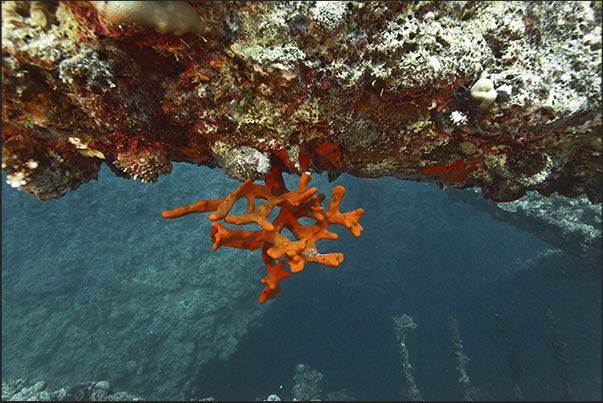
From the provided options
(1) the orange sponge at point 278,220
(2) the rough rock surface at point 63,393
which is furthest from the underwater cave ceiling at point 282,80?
(2) the rough rock surface at point 63,393

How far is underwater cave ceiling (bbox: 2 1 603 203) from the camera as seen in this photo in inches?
53.2

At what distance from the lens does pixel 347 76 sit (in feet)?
5.21

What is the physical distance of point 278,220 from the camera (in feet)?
8.21

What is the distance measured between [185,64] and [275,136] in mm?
630

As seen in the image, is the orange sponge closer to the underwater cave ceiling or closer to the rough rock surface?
the underwater cave ceiling

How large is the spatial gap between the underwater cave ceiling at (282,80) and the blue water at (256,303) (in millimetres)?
10084

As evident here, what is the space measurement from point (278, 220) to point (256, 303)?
10.3 meters

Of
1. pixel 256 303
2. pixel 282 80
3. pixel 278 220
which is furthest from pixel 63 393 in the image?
pixel 282 80

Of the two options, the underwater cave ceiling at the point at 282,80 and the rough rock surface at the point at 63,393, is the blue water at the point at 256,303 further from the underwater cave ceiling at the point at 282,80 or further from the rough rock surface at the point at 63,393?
the underwater cave ceiling at the point at 282,80

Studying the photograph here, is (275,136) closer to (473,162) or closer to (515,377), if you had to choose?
(473,162)

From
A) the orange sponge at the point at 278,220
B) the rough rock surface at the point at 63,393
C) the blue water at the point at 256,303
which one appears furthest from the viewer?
the blue water at the point at 256,303

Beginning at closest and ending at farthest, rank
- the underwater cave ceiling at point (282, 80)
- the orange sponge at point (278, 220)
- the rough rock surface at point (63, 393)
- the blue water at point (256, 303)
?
1. the underwater cave ceiling at point (282, 80)
2. the orange sponge at point (278, 220)
3. the rough rock surface at point (63, 393)
4. the blue water at point (256, 303)

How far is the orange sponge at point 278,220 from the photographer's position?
6.88ft

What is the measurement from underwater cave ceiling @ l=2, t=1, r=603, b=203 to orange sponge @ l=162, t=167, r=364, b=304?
0.29 metres
